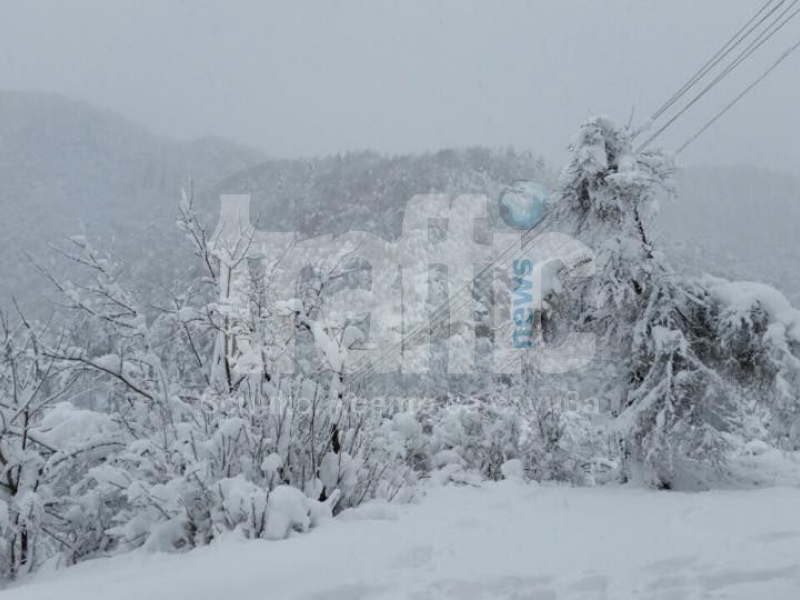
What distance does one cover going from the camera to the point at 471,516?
15.1 ft

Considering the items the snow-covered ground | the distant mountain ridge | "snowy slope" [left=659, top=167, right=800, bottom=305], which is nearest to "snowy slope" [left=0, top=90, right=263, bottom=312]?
the distant mountain ridge

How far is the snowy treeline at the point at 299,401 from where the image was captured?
15.1ft

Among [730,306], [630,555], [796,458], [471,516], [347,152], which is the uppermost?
Answer: [347,152]

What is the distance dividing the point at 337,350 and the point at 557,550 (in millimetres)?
4024

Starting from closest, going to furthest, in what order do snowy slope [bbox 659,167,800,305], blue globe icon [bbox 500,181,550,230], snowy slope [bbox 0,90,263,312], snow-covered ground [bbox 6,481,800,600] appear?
snow-covered ground [bbox 6,481,800,600]
blue globe icon [bbox 500,181,550,230]
snowy slope [bbox 659,167,800,305]
snowy slope [bbox 0,90,263,312]

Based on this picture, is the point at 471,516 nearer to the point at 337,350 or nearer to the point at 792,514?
the point at 792,514

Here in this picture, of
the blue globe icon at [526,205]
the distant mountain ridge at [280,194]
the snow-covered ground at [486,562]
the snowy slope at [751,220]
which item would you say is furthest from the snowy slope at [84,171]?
the snow-covered ground at [486,562]

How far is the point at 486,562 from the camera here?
3.37m

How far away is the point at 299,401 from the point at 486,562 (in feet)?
8.50

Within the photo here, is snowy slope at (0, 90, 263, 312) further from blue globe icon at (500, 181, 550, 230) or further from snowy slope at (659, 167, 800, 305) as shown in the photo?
blue globe icon at (500, 181, 550, 230)

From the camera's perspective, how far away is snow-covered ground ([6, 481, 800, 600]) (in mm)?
2992

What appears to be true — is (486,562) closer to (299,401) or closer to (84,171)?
(299,401)

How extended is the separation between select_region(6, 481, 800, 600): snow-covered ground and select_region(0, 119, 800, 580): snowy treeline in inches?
17.9

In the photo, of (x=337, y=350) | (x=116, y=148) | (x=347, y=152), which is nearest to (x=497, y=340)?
(x=337, y=350)
